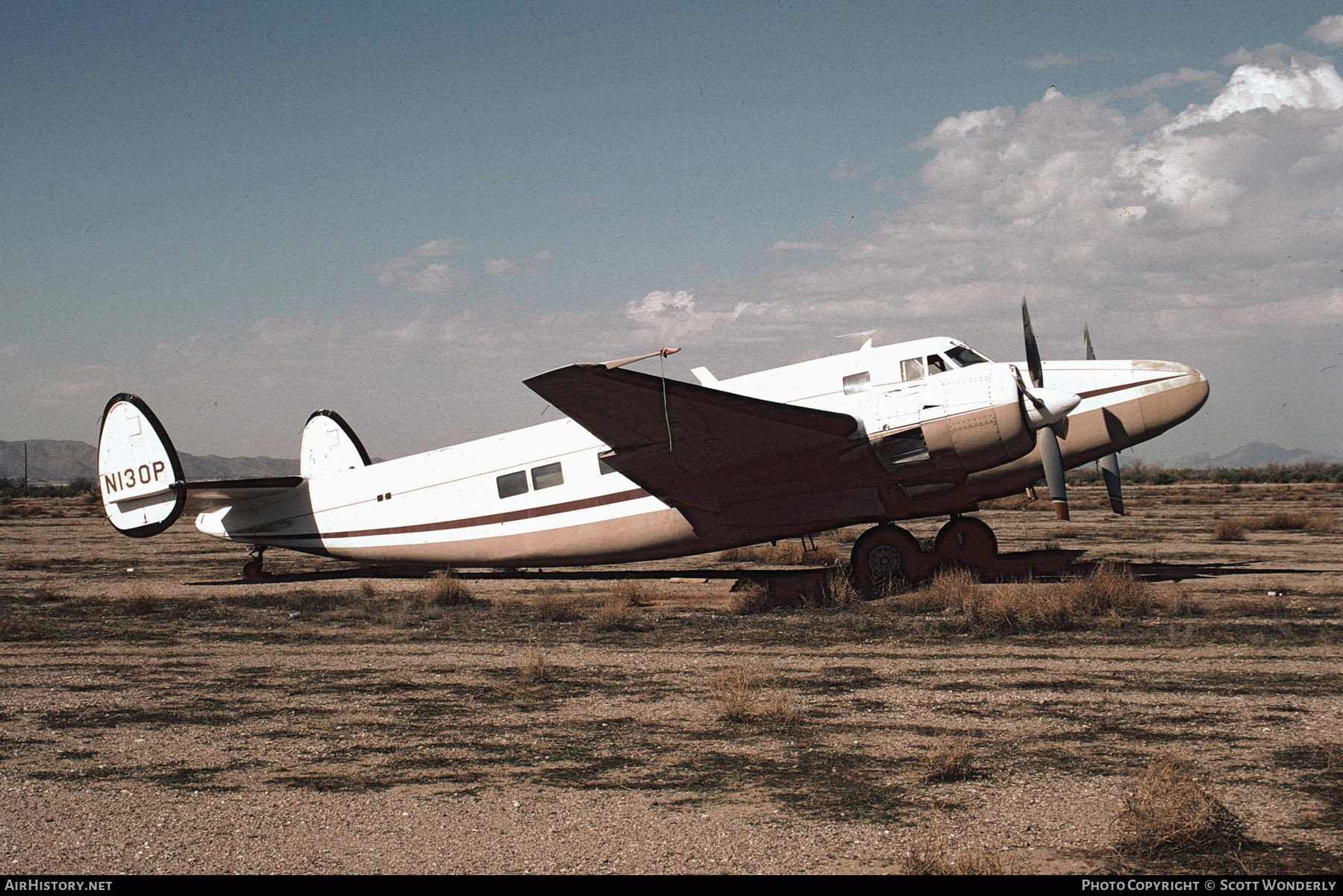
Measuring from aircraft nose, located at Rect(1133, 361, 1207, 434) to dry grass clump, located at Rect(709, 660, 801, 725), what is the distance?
961 centimetres

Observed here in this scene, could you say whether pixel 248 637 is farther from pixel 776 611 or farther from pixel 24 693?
pixel 776 611

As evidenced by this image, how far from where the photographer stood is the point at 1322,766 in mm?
5781

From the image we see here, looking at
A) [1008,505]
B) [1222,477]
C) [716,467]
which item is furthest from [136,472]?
[1222,477]

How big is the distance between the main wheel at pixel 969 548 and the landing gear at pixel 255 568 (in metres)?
13.7

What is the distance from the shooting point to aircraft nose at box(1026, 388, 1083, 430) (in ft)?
45.1

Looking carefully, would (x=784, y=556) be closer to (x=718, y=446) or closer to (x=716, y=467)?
(x=716, y=467)

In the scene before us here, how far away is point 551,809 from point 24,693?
6563 millimetres

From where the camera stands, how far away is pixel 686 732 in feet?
23.3

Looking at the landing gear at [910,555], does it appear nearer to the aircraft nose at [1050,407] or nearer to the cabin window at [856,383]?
the aircraft nose at [1050,407]

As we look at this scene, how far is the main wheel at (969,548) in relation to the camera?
49.4ft

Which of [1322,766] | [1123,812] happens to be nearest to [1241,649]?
[1322,766]

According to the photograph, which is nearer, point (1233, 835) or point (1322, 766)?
point (1233, 835)

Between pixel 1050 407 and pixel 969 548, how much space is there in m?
2.76
